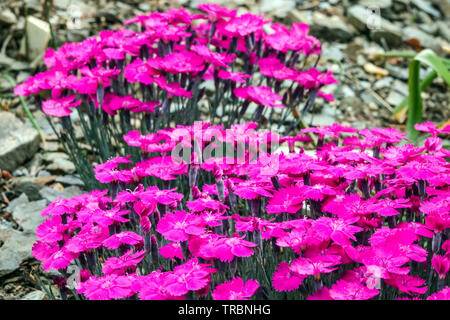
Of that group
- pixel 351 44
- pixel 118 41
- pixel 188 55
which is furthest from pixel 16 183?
pixel 351 44

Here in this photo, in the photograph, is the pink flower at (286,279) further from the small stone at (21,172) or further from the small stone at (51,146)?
the small stone at (51,146)

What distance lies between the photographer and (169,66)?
2047 millimetres

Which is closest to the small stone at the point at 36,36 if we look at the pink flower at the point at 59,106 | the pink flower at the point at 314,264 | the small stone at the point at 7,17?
the small stone at the point at 7,17

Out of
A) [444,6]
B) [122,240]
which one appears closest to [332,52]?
[444,6]

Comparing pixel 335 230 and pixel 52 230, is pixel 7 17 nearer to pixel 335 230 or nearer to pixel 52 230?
pixel 52 230

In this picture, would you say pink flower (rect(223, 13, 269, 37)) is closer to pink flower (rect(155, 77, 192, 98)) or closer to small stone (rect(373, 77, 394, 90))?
pink flower (rect(155, 77, 192, 98))

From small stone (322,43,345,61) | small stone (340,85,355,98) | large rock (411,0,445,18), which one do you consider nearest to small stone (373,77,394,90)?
small stone (340,85,355,98)

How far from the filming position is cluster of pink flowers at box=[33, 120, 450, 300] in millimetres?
1263

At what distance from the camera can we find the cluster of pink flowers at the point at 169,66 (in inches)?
82.5

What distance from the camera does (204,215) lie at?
4.72 ft

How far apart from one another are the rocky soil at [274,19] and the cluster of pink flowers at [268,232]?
2.88 ft

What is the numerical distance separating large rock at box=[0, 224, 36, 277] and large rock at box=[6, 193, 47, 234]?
0.07 metres

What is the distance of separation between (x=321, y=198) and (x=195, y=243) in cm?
37
